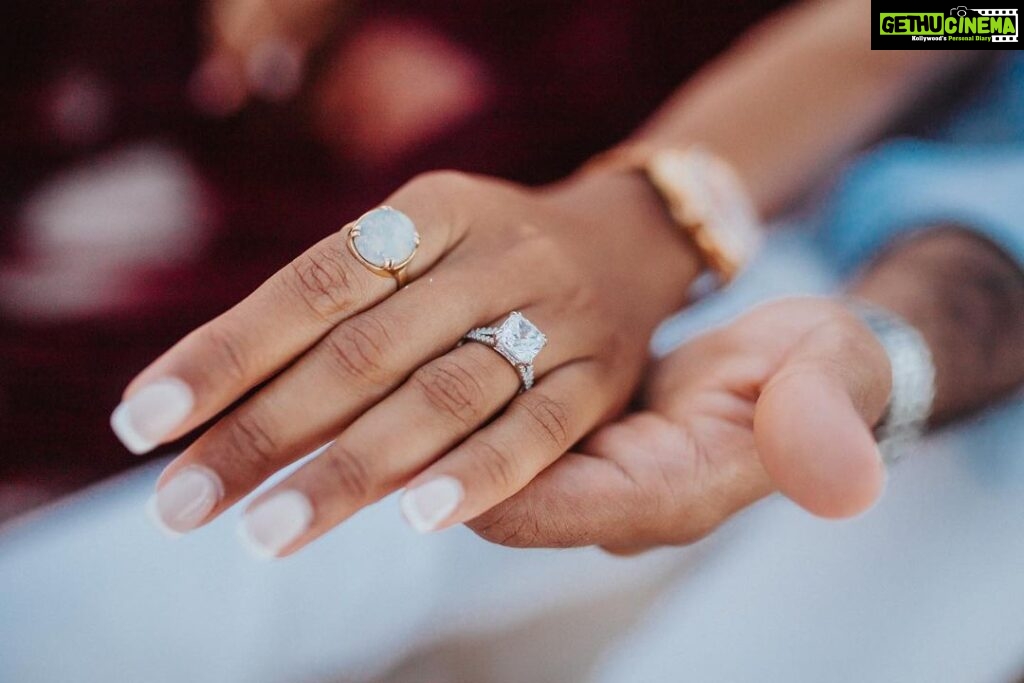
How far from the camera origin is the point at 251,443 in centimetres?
46

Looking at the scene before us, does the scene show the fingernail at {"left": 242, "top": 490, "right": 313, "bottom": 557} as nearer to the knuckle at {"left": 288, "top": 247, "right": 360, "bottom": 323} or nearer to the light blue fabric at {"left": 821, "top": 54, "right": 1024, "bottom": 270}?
the knuckle at {"left": 288, "top": 247, "right": 360, "bottom": 323}

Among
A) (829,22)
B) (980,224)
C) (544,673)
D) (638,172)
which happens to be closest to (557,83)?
(829,22)

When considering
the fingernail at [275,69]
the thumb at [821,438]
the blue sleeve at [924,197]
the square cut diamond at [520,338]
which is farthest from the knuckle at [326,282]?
the fingernail at [275,69]

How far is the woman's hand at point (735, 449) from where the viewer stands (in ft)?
1.40

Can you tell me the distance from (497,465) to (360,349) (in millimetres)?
115

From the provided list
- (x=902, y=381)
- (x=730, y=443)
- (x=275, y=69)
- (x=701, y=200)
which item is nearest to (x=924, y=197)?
(x=701, y=200)

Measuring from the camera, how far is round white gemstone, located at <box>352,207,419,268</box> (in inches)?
20.2

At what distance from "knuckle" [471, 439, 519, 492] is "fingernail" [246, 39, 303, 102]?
92 cm

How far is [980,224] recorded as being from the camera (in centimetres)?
79

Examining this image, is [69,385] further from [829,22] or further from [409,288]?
[829,22]

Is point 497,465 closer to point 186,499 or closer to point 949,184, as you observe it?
point 186,499

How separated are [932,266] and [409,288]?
0.54 metres

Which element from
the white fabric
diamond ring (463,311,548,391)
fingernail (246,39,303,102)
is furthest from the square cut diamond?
fingernail (246,39,303,102)

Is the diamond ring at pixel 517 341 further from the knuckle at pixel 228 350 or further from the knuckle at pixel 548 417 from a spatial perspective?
the knuckle at pixel 228 350
